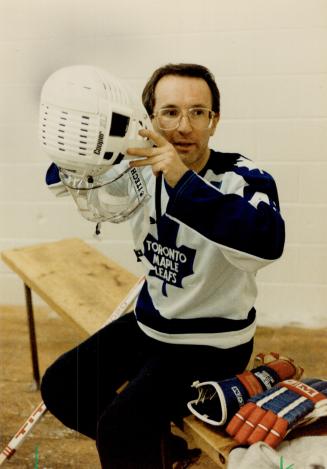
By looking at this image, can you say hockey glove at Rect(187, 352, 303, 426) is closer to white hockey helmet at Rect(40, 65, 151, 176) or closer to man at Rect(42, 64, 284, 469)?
man at Rect(42, 64, 284, 469)

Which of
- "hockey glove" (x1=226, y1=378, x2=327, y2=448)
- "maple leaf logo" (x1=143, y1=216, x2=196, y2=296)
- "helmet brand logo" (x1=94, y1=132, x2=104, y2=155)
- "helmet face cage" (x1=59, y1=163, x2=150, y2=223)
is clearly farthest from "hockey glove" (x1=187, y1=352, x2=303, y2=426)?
"helmet brand logo" (x1=94, y1=132, x2=104, y2=155)

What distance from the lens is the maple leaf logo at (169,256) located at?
135 cm

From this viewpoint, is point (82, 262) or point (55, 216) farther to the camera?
point (55, 216)

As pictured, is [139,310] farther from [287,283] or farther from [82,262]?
[287,283]

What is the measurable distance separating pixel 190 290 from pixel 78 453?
31.8 inches

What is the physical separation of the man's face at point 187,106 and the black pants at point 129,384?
0.43m

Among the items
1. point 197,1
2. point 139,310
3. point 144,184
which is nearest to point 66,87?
point 144,184

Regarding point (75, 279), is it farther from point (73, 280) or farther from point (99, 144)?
point (99, 144)

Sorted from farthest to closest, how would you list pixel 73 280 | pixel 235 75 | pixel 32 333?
pixel 235 75, pixel 32 333, pixel 73 280

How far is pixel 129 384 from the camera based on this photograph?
1.30 meters

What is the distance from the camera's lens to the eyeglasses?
1318mm

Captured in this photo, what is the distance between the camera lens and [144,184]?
133 cm

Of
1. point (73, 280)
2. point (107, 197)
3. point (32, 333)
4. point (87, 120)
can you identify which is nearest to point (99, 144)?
point (87, 120)

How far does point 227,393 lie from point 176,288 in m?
0.29
